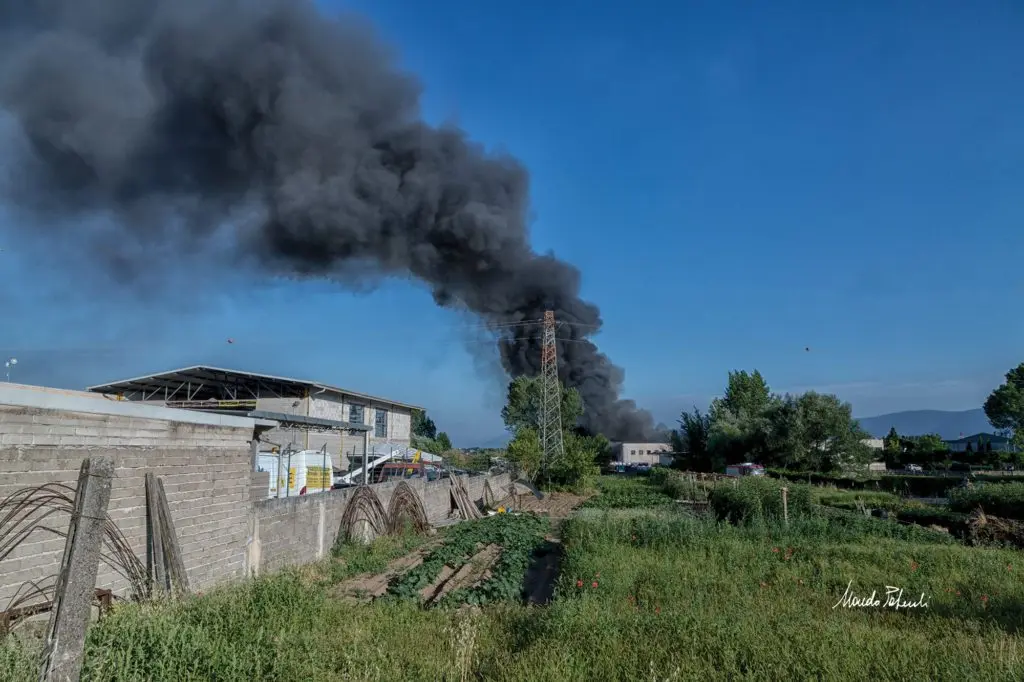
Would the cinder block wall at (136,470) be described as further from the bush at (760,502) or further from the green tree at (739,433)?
the green tree at (739,433)

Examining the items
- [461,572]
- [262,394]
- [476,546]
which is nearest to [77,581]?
[461,572]

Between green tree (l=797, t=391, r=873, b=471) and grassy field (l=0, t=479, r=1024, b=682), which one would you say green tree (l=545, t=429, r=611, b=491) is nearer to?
green tree (l=797, t=391, r=873, b=471)

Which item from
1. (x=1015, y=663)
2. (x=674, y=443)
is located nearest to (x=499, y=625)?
(x=1015, y=663)

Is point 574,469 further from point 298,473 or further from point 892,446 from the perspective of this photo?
point 892,446

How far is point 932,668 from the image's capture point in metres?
4.66

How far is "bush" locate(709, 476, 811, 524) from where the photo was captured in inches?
574

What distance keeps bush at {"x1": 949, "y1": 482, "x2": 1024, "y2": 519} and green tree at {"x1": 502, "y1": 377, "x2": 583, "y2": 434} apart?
31.8 m

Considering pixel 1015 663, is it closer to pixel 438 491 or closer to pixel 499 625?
pixel 499 625

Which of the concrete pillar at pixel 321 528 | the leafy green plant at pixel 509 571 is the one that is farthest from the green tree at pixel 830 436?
the concrete pillar at pixel 321 528

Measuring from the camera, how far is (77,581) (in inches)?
132

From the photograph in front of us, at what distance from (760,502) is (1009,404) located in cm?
6297

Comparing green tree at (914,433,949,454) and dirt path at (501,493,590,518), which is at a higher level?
green tree at (914,433,949,454)

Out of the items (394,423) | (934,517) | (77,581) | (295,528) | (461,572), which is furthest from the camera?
(394,423)

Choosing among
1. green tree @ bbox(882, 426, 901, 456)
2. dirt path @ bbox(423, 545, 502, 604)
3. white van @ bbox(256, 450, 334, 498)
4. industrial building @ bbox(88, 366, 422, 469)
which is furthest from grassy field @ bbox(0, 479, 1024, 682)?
green tree @ bbox(882, 426, 901, 456)
